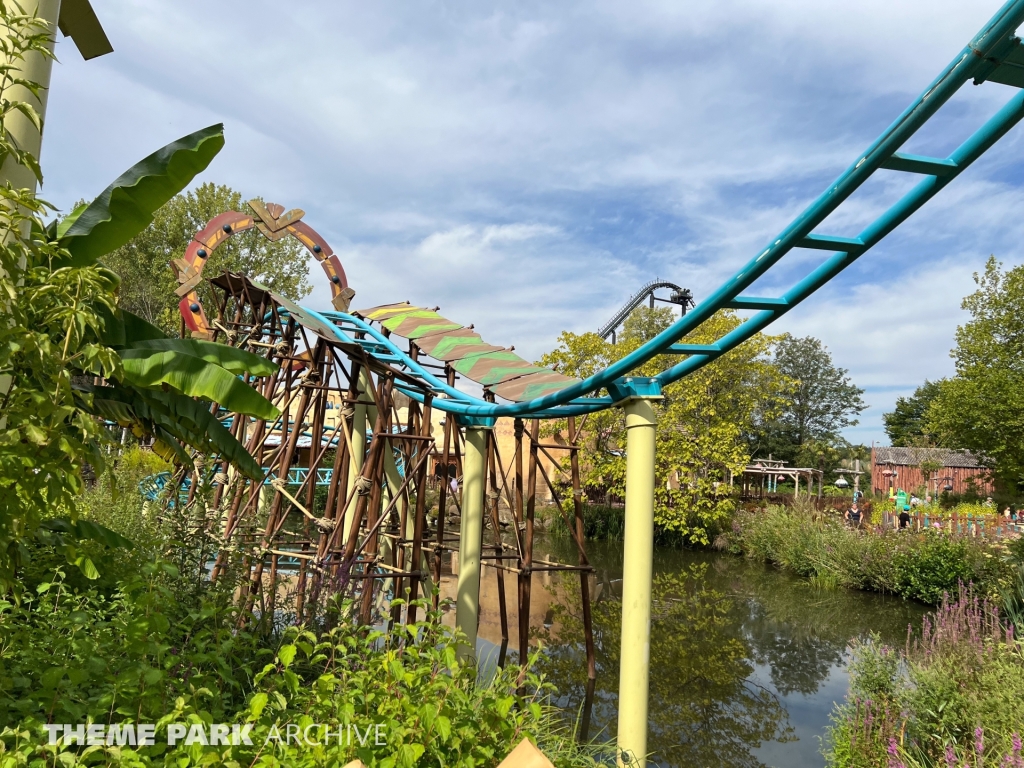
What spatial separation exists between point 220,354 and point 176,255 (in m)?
21.6

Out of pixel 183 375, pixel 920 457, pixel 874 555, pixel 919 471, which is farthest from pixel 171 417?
pixel 920 457

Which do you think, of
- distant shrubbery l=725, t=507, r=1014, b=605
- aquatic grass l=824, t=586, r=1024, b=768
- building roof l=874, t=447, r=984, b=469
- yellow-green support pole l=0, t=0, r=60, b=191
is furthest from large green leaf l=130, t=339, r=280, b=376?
building roof l=874, t=447, r=984, b=469

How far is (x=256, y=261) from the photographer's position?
78.5ft

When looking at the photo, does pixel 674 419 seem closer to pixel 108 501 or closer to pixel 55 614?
pixel 108 501

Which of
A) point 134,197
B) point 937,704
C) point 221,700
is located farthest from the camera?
point 937,704

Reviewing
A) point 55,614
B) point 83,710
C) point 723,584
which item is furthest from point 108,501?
point 723,584

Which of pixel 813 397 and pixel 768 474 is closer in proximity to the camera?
pixel 768 474

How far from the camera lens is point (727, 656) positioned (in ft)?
33.5

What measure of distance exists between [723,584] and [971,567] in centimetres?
470

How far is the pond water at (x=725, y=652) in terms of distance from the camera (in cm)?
732

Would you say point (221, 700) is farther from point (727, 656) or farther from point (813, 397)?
point (813, 397)

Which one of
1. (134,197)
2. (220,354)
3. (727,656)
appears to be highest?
(134,197)

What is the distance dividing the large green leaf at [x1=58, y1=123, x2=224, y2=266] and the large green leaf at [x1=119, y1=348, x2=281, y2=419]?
573 mm

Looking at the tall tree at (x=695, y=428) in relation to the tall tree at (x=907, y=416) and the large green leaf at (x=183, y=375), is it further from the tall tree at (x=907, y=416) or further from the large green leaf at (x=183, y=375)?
the tall tree at (x=907, y=416)
